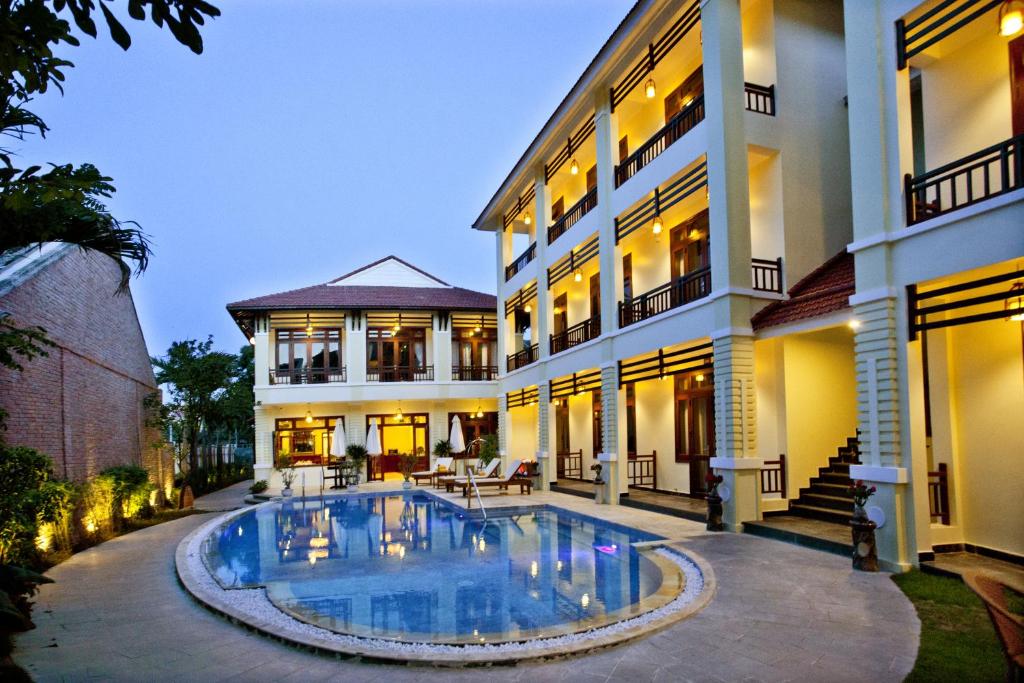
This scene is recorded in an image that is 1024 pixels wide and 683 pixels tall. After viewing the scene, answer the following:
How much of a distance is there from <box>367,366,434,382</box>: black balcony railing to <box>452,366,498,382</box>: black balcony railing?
98 cm

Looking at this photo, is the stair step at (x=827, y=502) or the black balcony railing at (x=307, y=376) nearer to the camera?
the stair step at (x=827, y=502)

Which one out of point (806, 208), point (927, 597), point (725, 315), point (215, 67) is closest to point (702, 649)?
point (927, 597)

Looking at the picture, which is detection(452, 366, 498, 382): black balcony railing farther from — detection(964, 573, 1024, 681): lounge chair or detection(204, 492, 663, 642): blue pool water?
detection(964, 573, 1024, 681): lounge chair

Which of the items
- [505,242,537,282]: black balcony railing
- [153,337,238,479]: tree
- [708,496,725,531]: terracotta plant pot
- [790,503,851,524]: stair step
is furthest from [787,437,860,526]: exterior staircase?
[153,337,238,479]: tree

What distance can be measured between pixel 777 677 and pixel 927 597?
9.10ft

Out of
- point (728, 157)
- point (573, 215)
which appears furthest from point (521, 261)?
point (728, 157)

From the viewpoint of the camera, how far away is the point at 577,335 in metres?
18.0

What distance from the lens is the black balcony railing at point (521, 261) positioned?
2026cm

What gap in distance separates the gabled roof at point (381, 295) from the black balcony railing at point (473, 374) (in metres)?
2.33

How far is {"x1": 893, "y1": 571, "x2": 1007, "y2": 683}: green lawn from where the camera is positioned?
14.4 feet

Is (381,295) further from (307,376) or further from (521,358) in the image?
(521,358)

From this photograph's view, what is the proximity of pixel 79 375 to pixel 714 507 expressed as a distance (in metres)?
10.9

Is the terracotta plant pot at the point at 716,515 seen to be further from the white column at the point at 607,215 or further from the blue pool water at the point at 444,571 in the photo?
the white column at the point at 607,215

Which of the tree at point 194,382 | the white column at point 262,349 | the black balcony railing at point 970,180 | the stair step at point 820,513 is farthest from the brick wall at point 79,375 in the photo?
the stair step at point 820,513
